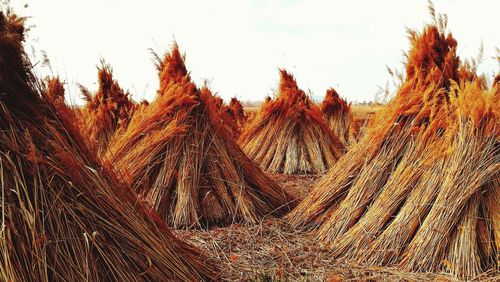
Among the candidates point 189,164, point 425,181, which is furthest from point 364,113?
point 425,181

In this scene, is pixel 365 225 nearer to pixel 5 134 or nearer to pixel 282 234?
pixel 282 234

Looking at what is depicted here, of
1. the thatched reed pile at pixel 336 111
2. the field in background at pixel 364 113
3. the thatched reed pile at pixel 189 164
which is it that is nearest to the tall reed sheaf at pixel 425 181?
the field in background at pixel 364 113

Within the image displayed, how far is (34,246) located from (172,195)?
8.58 ft

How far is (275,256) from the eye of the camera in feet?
12.3

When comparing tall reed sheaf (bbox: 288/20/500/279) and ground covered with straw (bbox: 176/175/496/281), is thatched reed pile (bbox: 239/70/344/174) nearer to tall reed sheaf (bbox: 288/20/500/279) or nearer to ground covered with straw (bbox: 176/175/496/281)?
ground covered with straw (bbox: 176/175/496/281)

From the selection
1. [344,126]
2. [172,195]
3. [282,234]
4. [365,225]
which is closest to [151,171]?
[172,195]

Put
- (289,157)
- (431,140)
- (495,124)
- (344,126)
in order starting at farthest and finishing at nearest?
(344,126) < (289,157) < (431,140) < (495,124)

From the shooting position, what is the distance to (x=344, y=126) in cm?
1302

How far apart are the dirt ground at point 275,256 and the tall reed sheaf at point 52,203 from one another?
2.85ft

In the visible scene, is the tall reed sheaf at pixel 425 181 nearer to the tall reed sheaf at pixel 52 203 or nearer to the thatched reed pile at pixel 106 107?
the tall reed sheaf at pixel 52 203

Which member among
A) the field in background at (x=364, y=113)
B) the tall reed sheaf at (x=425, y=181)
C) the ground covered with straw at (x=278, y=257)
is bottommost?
the ground covered with straw at (x=278, y=257)

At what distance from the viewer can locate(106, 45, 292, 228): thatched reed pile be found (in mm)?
4598

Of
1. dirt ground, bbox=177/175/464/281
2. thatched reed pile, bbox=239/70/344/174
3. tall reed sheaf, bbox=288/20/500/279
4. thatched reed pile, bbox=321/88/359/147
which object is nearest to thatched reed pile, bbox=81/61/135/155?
thatched reed pile, bbox=239/70/344/174

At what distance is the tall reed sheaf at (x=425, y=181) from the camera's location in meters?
3.35
